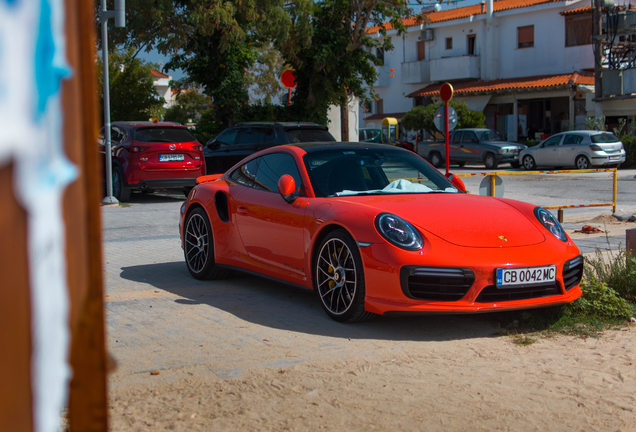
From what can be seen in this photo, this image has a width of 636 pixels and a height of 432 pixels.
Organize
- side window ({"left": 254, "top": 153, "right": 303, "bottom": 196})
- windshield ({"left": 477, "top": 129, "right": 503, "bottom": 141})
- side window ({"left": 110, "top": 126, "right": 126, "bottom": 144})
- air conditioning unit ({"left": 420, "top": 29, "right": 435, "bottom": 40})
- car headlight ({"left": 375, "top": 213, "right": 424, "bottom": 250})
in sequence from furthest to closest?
1. air conditioning unit ({"left": 420, "top": 29, "right": 435, "bottom": 40})
2. windshield ({"left": 477, "top": 129, "right": 503, "bottom": 141})
3. side window ({"left": 110, "top": 126, "right": 126, "bottom": 144})
4. side window ({"left": 254, "top": 153, "right": 303, "bottom": 196})
5. car headlight ({"left": 375, "top": 213, "right": 424, "bottom": 250})

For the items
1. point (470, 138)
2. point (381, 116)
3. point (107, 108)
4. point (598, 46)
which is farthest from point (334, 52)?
point (381, 116)

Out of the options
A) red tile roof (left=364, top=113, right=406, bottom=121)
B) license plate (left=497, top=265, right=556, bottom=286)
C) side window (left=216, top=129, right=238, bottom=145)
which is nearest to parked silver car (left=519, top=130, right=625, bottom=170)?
side window (left=216, top=129, right=238, bottom=145)

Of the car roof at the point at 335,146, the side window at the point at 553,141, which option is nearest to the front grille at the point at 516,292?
the car roof at the point at 335,146

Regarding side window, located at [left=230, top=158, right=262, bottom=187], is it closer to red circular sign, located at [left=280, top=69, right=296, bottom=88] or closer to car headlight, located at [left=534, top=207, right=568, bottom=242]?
car headlight, located at [left=534, top=207, right=568, bottom=242]

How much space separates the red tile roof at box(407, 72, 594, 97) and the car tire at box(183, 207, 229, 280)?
34858mm

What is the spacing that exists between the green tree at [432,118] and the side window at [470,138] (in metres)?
5.80

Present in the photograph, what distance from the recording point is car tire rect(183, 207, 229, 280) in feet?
Answer: 22.0

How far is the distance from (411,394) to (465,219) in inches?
71.1

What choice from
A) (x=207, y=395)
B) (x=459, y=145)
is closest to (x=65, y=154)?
(x=207, y=395)

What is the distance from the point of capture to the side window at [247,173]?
6426mm

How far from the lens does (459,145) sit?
31.5m

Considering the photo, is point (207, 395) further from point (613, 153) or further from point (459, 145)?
point (459, 145)

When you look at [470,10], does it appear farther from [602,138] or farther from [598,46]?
[602,138]

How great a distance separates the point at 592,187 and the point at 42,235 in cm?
1992
